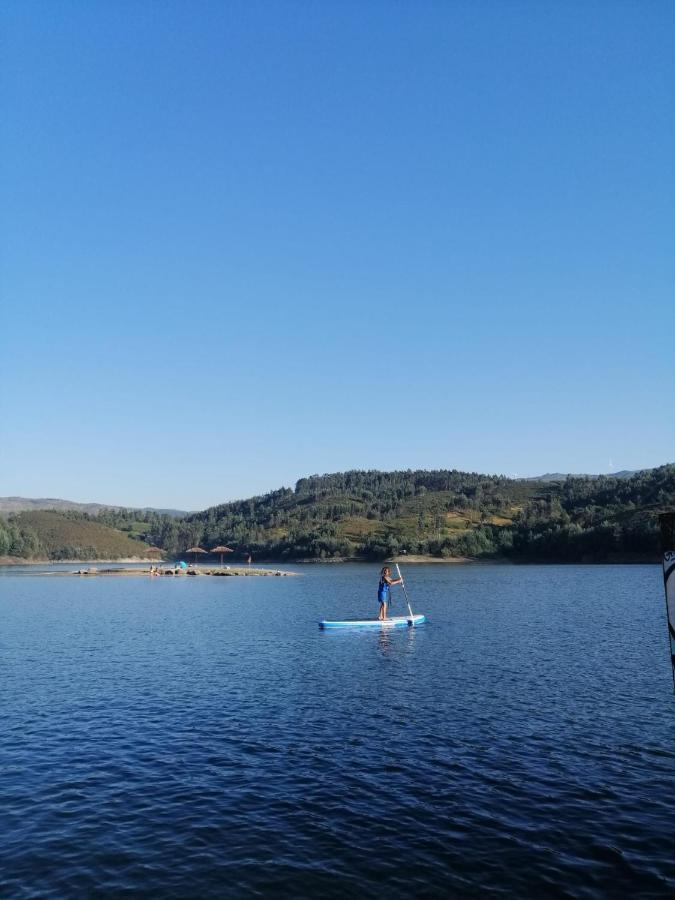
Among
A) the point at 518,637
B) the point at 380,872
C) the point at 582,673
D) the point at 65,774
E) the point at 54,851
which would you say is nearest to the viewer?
the point at 380,872

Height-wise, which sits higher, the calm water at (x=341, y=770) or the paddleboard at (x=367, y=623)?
the paddleboard at (x=367, y=623)

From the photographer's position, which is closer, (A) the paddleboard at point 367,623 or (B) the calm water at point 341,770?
(B) the calm water at point 341,770

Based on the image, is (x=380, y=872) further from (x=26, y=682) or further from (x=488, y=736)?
(x=26, y=682)

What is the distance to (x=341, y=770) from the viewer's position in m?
21.4

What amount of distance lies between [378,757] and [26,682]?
23044mm

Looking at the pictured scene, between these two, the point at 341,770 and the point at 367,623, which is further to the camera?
the point at 367,623

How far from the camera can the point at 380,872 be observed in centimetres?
1477

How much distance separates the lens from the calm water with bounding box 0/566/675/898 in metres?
14.9

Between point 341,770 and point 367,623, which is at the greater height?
point 367,623

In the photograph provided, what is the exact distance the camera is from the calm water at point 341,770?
14.9 m

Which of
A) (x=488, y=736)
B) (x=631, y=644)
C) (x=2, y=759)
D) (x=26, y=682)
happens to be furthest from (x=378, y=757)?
(x=631, y=644)

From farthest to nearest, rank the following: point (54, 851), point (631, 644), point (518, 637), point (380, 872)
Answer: point (518, 637) → point (631, 644) → point (54, 851) → point (380, 872)

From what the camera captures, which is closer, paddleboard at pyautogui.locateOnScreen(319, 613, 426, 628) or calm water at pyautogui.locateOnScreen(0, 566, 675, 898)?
calm water at pyautogui.locateOnScreen(0, 566, 675, 898)

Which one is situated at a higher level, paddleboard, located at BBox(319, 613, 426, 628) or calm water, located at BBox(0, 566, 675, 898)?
paddleboard, located at BBox(319, 613, 426, 628)
